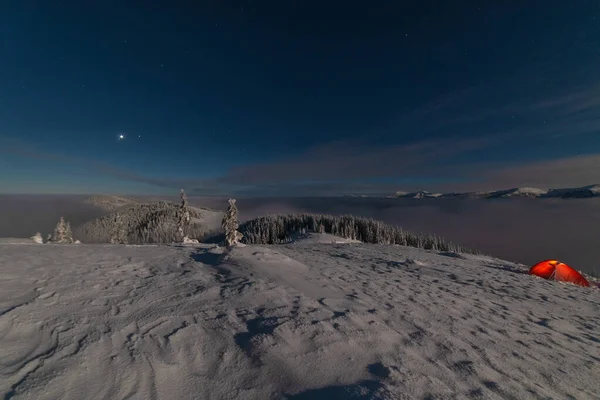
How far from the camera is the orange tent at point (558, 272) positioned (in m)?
13.2

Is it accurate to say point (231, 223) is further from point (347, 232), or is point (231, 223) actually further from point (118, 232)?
point (347, 232)

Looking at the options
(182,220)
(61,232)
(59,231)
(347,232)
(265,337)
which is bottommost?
(347,232)

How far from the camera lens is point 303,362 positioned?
3744mm

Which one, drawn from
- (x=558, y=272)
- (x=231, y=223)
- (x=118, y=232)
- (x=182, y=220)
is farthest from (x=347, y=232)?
(x=558, y=272)

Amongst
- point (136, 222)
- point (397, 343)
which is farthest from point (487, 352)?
point (136, 222)

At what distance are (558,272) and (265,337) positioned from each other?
A: 1691cm

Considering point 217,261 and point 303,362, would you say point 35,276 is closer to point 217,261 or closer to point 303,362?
point 217,261

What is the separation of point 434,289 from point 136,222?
6833 inches

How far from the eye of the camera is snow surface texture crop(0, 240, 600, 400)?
10.8 ft

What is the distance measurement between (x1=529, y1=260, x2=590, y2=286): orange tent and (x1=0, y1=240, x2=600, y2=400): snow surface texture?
6.37 meters

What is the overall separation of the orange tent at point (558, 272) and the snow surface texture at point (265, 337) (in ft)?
20.9

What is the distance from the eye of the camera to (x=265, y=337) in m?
4.27

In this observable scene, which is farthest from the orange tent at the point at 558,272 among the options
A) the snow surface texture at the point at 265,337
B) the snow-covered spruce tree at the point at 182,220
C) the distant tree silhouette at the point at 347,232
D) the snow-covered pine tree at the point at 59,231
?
the snow-covered pine tree at the point at 59,231

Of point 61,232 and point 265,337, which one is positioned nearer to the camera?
point 265,337
